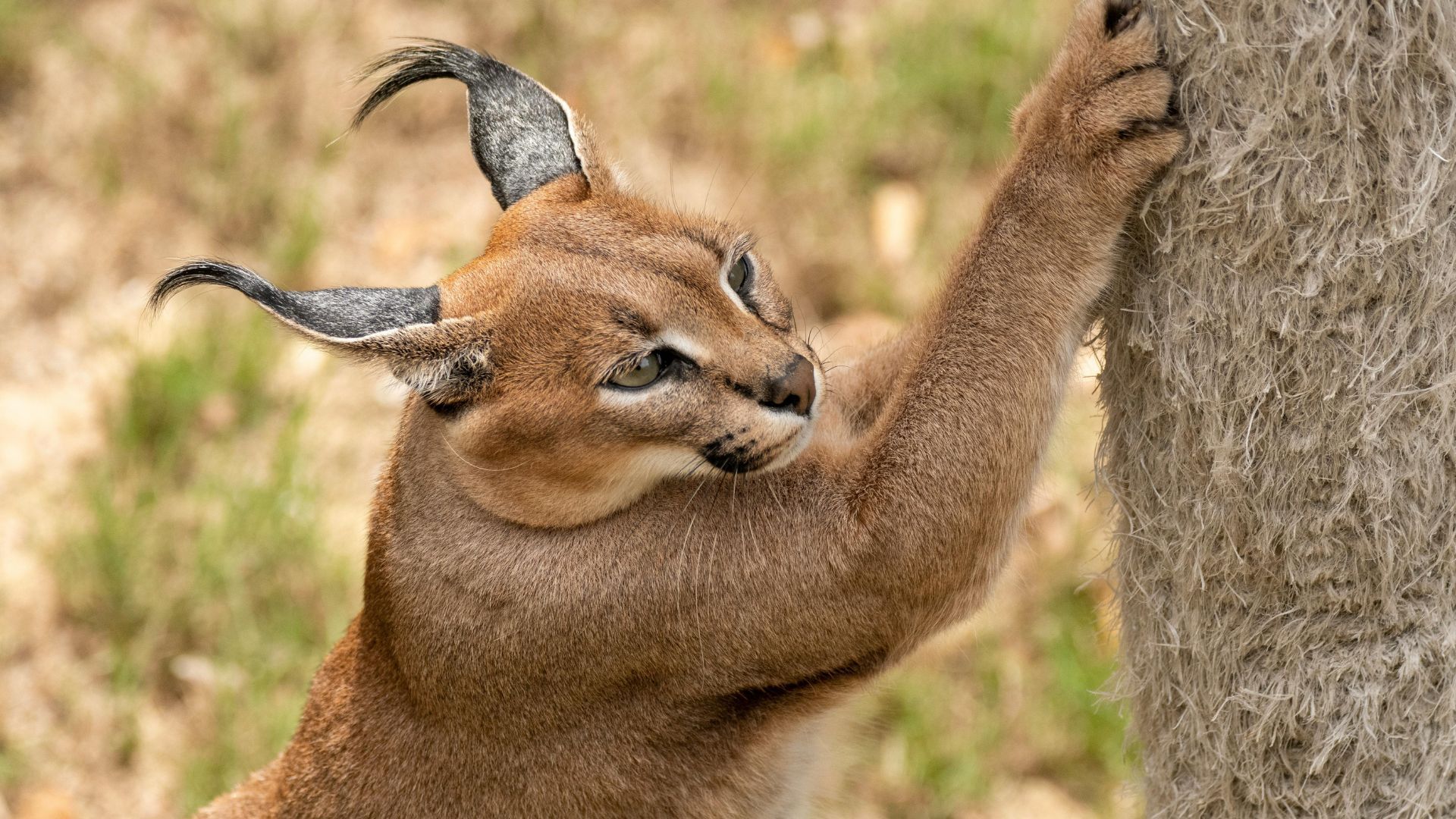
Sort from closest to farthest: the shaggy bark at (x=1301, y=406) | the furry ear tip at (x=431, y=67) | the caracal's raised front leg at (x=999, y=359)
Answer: the shaggy bark at (x=1301, y=406)
the caracal's raised front leg at (x=999, y=359)
the furry ear tip at (x=431, y=67)

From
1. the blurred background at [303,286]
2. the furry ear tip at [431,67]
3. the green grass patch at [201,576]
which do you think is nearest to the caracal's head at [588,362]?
the furry ear tip at [431,67]

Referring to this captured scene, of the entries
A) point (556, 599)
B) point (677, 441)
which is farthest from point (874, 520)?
point (556, 599)

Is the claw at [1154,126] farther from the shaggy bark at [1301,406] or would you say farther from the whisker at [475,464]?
the whisker at [475,464]

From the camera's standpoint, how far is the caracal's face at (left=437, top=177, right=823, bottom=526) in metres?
2.81

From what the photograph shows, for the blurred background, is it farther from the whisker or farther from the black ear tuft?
the black ear tuft

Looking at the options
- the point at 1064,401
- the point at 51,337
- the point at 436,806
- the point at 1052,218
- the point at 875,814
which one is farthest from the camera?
the point at 51,337

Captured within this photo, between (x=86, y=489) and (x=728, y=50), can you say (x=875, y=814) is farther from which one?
(x=728, y=50)

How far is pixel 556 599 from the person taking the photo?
9.84ft

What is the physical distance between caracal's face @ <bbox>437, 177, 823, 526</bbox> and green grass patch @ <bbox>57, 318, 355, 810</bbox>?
6.73ft

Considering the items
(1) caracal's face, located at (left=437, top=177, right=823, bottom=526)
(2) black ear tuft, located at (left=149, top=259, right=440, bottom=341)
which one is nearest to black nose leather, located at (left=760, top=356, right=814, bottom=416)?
(1) caracal's face, located at (left=437, top=177, right=823, bottom=526)

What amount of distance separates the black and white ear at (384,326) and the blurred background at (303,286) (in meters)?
1.68

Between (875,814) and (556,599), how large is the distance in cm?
204

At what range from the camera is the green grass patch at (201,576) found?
4582 millimetres

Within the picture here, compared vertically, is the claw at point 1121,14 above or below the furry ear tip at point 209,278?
below
